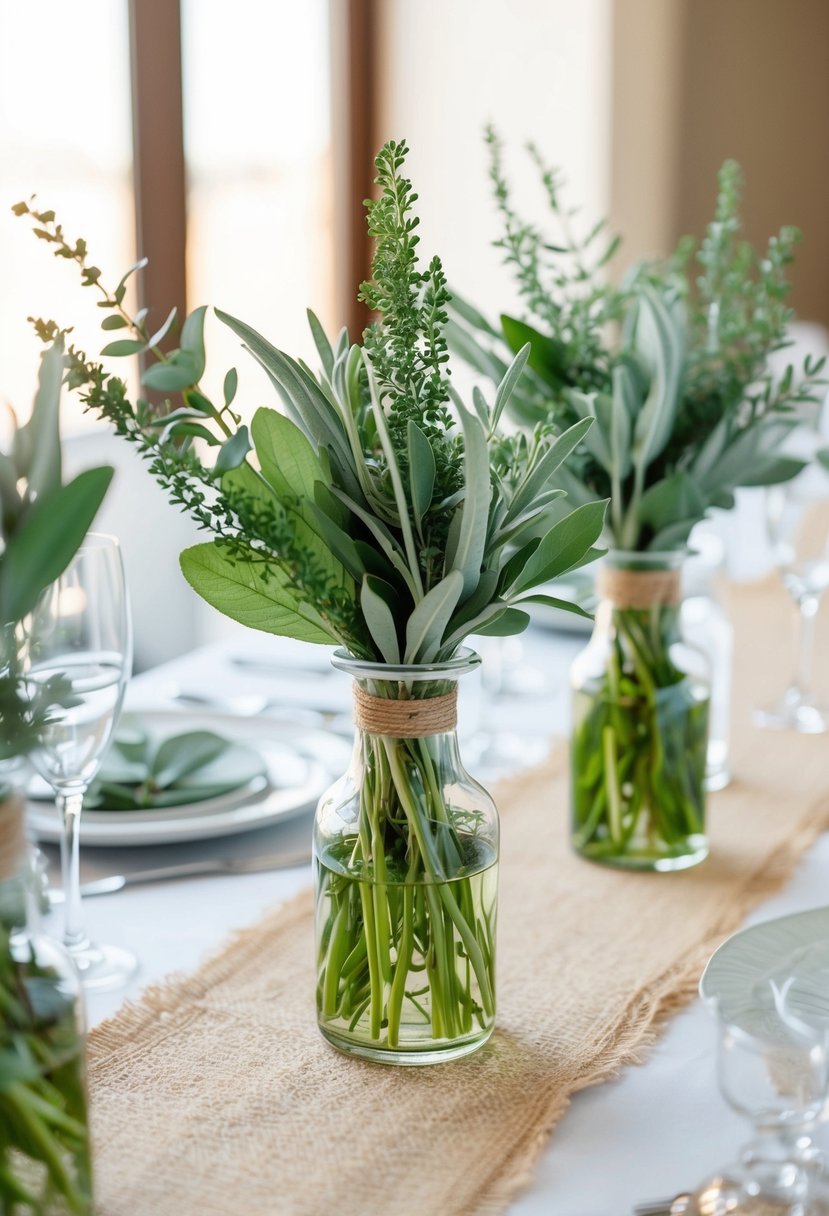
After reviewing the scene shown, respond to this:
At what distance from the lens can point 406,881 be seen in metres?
0.74

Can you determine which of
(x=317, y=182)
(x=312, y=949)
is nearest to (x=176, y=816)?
(x=312, y=949)

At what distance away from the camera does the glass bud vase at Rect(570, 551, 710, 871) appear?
3.47ft

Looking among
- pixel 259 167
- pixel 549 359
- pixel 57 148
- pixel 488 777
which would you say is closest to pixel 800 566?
pixel 488 777

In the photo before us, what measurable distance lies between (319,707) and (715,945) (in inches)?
22.5

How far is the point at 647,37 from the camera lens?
376 cm

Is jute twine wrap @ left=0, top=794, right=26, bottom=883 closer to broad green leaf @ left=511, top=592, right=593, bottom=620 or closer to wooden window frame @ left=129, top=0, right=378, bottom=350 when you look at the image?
broad green leaf @ left=511, top=592, right=593, bottom=620

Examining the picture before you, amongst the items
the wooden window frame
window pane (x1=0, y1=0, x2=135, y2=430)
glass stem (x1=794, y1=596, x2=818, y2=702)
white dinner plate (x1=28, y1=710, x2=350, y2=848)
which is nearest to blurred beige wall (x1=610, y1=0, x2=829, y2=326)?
window pane (x1=0, y1=0, x2=135, y2=430)

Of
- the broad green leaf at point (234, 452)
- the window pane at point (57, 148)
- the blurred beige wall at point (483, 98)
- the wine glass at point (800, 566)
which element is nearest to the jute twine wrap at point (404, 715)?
the broad green leaf at point (234, 452)

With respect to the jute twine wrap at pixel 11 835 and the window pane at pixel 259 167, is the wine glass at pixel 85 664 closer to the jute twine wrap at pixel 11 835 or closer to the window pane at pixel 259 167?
the jute twine wrap at pixel 11 835

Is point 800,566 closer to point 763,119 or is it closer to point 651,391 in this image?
point 651,391

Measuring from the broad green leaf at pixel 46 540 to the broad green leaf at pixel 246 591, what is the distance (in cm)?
18

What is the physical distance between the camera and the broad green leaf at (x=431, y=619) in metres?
0.69

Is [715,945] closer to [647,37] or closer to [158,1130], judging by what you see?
[158,1130]

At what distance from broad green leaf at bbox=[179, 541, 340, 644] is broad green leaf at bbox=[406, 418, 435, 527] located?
0.09 meters
